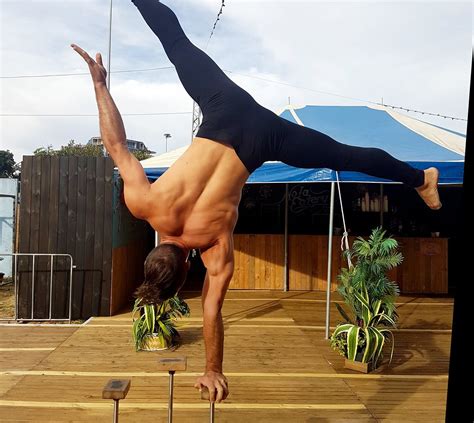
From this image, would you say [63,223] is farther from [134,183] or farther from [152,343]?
[134,183]

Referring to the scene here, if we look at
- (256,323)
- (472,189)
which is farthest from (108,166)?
(472,189)

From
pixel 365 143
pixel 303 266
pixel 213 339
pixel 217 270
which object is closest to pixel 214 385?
pixel 213 339

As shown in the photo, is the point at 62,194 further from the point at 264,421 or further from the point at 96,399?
the point at 264,421

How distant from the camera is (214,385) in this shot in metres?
1.93

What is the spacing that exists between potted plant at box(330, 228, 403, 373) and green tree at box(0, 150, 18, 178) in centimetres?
2799

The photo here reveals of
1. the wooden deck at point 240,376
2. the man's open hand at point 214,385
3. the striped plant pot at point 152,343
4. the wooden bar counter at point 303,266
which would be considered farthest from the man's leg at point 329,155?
the wooden bar counter at point 303,266

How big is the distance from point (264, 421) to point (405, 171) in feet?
6.43

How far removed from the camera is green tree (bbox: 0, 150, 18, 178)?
28.0m

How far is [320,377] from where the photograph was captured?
383cm

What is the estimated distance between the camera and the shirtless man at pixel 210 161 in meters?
1.91

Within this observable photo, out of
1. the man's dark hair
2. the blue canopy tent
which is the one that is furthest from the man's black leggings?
the blue canopy tent

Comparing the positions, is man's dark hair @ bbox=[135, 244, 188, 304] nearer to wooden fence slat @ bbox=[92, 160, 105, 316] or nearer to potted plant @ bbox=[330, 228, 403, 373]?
potted plant @ bbox=[330, 228, 403, 373]

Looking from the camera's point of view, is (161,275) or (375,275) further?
(375,275)

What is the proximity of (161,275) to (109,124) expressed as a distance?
2.20 feet
